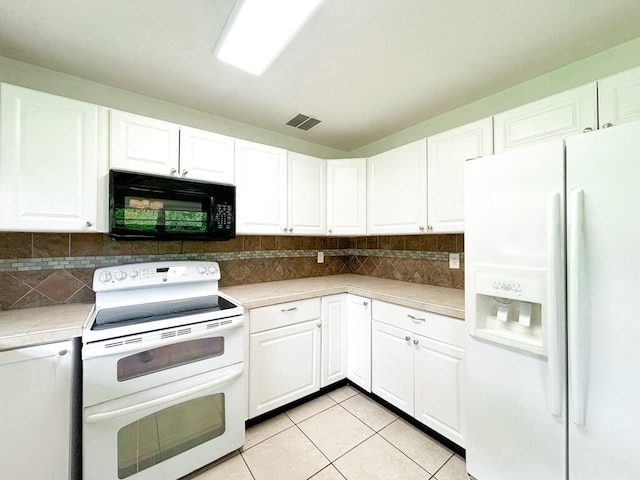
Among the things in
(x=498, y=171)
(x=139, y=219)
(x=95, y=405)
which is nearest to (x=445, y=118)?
(x=498, y=171)

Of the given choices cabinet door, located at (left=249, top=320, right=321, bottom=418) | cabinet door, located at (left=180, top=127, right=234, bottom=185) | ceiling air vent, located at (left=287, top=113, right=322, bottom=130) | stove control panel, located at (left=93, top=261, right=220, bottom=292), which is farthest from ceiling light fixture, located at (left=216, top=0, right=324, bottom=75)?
cabinet door, located at (left=249, top=320, right=321, bottom=418)

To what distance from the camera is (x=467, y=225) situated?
126cm

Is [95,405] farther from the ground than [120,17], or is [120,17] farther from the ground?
[120,17]

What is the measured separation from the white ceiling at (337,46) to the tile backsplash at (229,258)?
1.08m

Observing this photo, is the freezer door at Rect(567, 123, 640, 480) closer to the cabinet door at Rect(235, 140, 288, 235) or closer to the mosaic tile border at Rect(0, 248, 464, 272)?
the mosaic tile border at Rect(0, 248, 464, 272)

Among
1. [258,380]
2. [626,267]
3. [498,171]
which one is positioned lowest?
[258,380]

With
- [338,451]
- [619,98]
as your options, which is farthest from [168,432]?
[619,98]

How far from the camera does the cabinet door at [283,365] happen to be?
5.57 feet

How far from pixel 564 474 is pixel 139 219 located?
2.33 metres

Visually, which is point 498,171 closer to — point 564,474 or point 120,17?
point 564,474

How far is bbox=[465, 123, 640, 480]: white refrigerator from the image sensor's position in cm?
85

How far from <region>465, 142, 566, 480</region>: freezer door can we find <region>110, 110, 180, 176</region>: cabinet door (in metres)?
1.79

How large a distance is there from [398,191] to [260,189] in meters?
1.15

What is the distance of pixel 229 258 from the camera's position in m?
2.19
